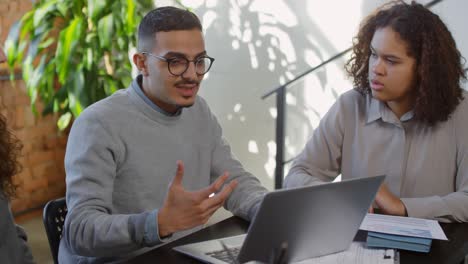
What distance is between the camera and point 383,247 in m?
1.42

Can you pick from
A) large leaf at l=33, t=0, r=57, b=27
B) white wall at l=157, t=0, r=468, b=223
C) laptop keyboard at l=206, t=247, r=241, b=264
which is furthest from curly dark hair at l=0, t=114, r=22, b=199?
white wall at l=157, t=0, r=468, b=223

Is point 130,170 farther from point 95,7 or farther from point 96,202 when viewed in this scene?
point 95,7

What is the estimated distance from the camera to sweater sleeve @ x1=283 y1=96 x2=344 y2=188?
6.52 feet

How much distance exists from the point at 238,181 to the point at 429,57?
26.4 inches

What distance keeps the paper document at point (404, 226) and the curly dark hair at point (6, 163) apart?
84 cm

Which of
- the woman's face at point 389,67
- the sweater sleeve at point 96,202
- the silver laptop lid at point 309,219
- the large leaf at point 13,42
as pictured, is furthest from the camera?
the large leaf at point 13,42

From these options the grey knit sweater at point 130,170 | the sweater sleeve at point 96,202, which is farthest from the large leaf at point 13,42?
the sweater sleeve at point 96,202

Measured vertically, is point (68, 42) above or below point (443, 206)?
above

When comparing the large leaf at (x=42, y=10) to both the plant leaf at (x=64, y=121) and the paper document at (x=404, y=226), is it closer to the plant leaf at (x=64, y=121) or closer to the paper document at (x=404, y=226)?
the plant leaf at (x=64, y=121)

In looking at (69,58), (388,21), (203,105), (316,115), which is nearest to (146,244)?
(203,105)

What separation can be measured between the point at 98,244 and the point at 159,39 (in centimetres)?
56

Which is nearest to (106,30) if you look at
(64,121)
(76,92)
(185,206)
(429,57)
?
(76,92)

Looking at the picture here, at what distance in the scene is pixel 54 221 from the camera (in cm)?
165

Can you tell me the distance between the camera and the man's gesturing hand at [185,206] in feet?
4.17
